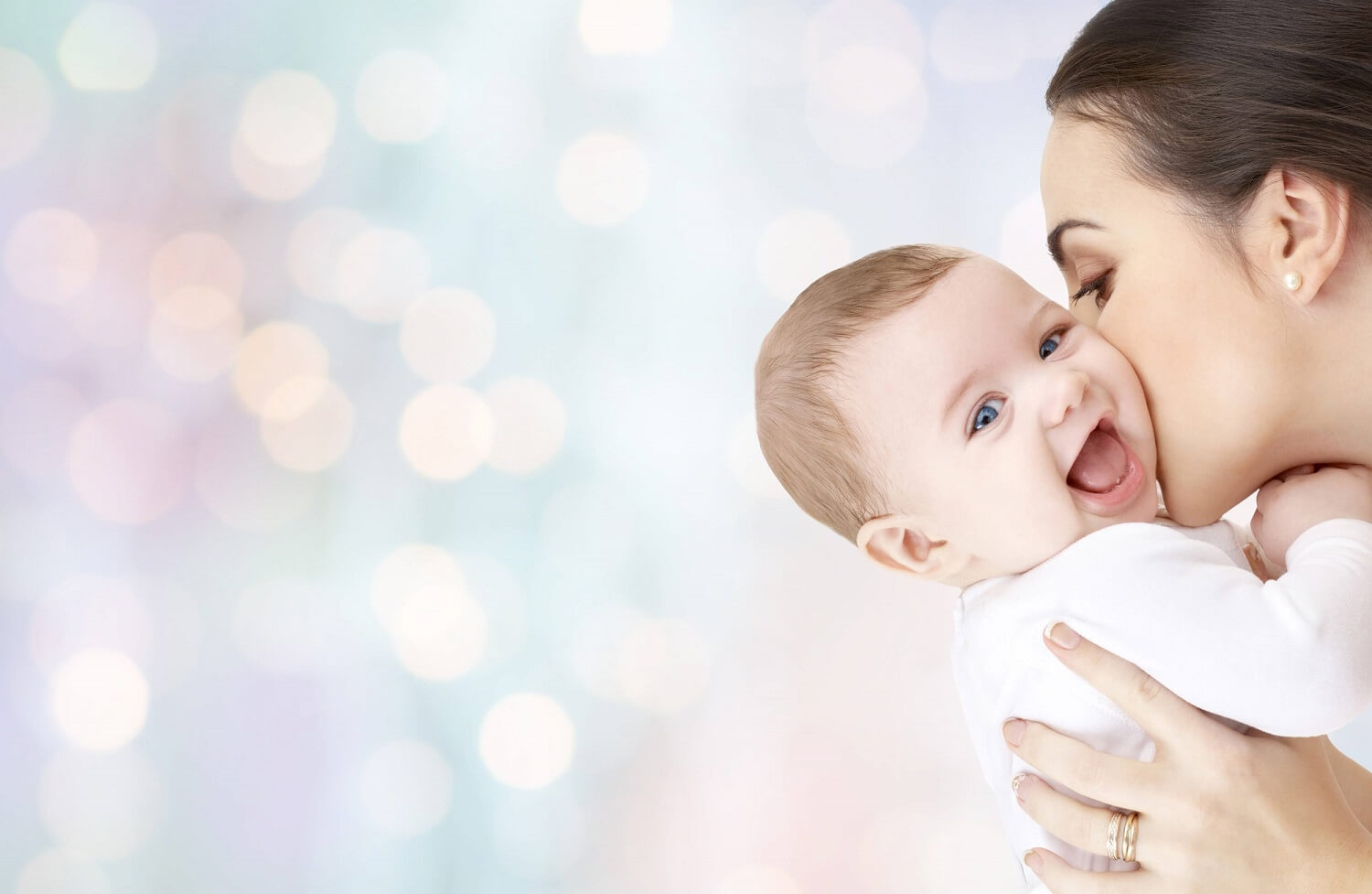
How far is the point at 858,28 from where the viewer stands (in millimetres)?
2504

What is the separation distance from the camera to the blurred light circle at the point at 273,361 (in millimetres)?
2314

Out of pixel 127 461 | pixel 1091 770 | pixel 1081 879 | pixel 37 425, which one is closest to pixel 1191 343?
pixel 1091 770

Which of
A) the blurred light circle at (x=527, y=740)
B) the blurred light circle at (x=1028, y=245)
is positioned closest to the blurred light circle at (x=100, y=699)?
the blurred light circle at (x=527, y=740)

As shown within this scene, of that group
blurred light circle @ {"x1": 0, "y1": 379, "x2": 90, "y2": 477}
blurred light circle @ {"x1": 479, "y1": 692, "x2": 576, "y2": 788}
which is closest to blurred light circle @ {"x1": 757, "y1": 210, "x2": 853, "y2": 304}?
blurred light circle @ {"x1": 479, "y1": 692, "x2": 576, "y2": 788}

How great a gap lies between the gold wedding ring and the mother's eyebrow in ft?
2.29

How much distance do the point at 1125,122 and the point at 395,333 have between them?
1.52 m

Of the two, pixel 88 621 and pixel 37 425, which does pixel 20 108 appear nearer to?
pixel 37 425

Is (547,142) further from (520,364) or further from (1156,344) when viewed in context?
(1156,344)

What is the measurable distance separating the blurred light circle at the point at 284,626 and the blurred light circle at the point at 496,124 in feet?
3.21

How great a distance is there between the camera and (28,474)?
2.22m

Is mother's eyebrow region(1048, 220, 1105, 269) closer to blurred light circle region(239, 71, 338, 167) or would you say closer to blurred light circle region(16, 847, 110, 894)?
blurred light circle region(239, 71, 338, 167)

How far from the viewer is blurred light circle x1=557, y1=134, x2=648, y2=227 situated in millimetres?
2469

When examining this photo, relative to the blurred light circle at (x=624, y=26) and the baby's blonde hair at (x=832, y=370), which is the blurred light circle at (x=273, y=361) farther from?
the baby's blonde hair at (x=832, y=370)

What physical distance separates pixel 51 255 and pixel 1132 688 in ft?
6.99
